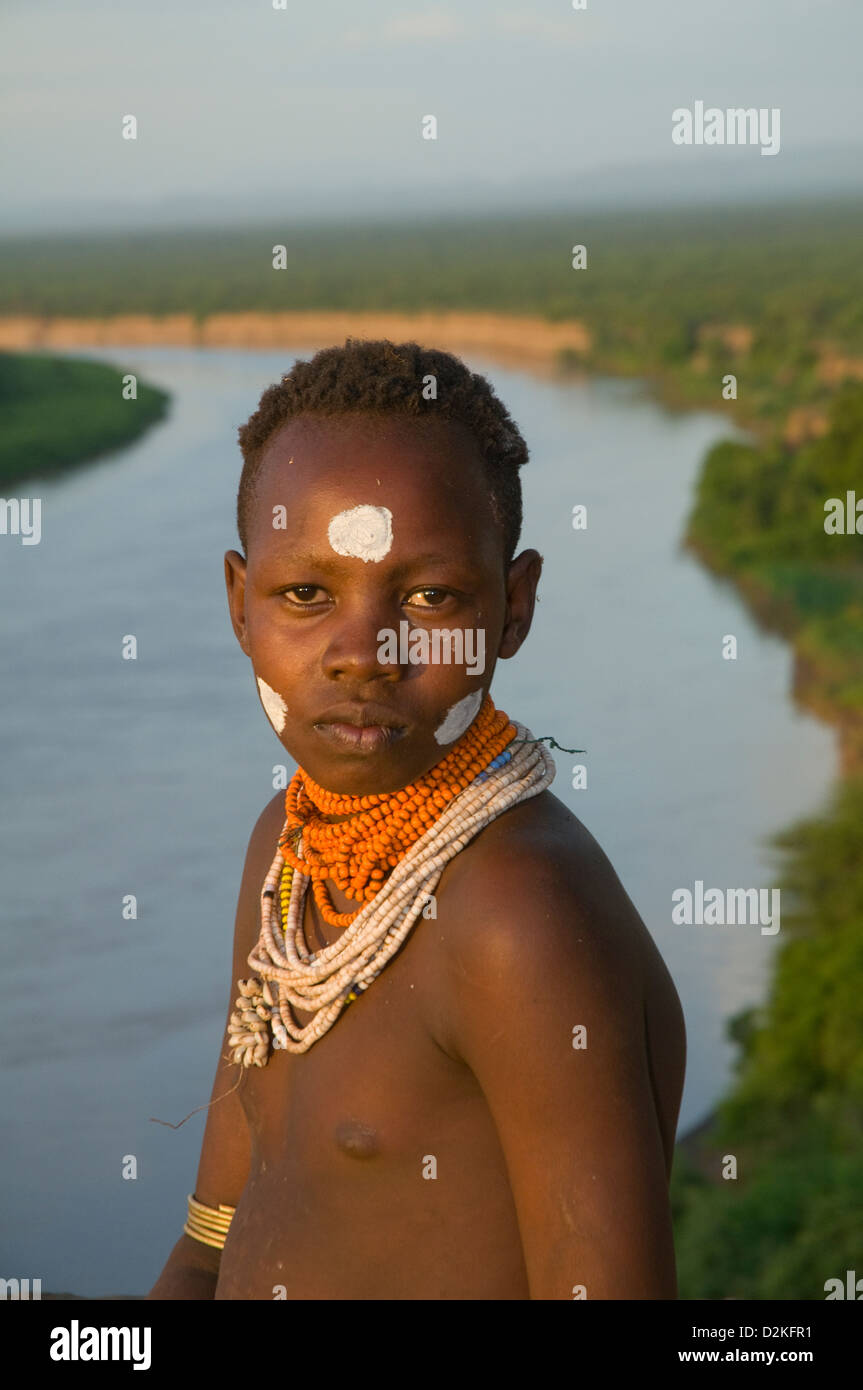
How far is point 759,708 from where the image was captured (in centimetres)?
1850

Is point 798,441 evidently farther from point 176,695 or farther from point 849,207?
point 849,207

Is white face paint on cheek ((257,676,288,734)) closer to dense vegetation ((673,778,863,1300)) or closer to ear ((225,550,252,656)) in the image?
ear ((225,550,252,656))

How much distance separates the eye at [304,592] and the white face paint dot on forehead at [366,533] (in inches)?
2.8

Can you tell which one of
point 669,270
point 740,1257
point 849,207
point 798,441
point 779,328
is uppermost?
point 849,207

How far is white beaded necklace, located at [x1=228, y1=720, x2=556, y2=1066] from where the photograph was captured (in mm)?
1717

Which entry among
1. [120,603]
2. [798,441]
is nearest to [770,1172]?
[120,603]

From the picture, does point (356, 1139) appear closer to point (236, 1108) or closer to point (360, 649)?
point (236, 1108)

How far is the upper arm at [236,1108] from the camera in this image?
80.4 inches

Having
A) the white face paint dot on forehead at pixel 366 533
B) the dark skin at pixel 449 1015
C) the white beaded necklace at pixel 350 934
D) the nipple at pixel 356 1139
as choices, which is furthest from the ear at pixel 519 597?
the nipple at pixel 356 1139

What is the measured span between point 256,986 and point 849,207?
48.1m

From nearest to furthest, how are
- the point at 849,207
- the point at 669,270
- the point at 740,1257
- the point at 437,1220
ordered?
1. the point at 437,1220
2. the point at 740,1257
3. the point at 669,270
4. the point at 849,207

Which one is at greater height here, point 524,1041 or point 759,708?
point 759,708

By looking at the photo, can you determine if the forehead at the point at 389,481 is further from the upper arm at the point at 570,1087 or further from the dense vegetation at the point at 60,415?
the dense vegetation at the point at 60,415

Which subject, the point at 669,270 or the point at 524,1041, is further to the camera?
the point at 669,270
